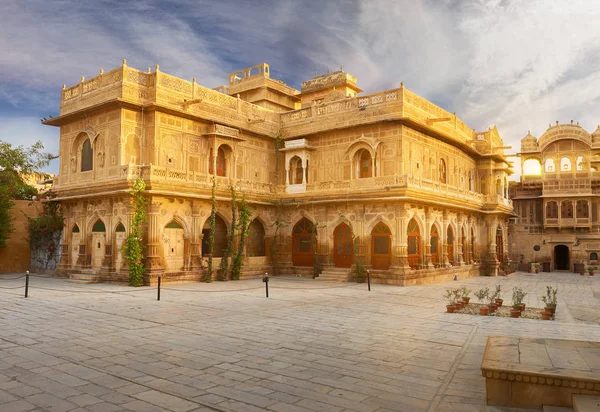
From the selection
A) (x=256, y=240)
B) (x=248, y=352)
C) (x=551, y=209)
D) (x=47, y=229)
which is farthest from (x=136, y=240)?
(x=551, y=209)

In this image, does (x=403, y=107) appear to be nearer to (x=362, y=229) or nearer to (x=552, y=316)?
(x=362, y=229)

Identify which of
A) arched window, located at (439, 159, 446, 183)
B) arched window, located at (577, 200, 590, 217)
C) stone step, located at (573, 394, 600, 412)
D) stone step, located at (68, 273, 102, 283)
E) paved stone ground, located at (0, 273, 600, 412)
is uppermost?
arched window, located at (439, 159, 446, 183)

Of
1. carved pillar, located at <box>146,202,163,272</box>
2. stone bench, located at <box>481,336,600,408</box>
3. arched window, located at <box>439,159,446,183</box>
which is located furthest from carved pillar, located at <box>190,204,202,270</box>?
stone bench, located at <box>481,336,600,408</box>

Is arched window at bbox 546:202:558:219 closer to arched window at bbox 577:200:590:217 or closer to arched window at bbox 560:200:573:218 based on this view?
arched window at bbox 560:200:573:218

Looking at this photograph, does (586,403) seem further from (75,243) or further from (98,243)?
(75,243)

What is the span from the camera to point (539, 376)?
17.7 ft

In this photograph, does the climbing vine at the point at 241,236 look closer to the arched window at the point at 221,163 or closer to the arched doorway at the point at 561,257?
the arched window at the point at 221,163

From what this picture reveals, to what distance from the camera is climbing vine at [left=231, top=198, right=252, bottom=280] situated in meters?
22.6

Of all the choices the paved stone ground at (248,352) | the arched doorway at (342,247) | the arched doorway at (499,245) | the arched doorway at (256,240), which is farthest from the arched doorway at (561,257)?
→ the paved stone ground at (248,352)

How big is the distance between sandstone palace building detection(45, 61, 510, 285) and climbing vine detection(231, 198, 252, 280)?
0.66 meters

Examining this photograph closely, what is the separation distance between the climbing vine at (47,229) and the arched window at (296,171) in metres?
11.7

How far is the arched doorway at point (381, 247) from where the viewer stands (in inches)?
858

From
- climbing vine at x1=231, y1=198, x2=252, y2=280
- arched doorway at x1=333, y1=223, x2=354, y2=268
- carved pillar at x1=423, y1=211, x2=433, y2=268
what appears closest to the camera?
carved pillar at x1=423, y1=211, x2=433, y2=268

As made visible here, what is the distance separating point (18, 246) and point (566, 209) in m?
36.2
